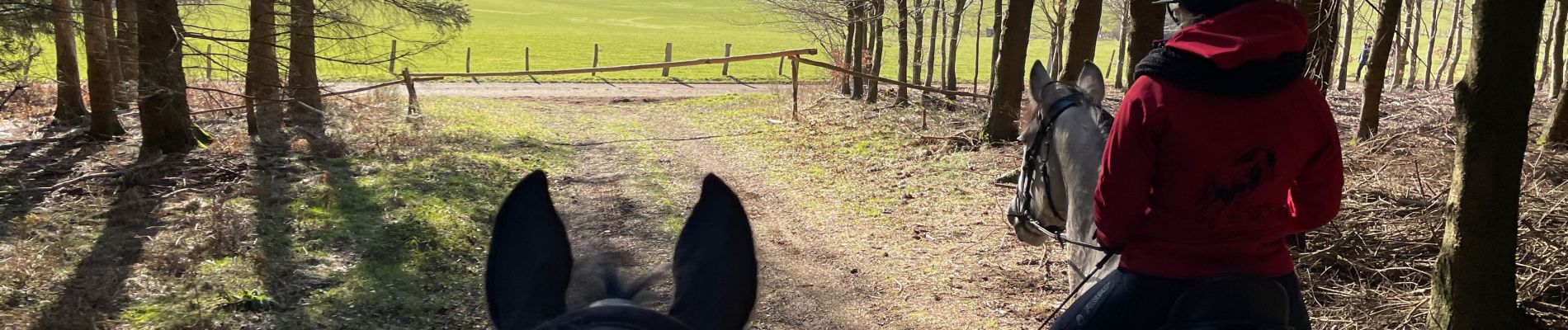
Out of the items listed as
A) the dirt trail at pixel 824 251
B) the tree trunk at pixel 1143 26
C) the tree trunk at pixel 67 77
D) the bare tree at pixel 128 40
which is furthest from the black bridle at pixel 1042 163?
the tree trunk at pixel 67 77

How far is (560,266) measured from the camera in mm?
1370

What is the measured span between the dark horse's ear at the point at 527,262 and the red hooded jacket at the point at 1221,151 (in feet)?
4.70

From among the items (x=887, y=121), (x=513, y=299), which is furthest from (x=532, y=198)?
(x=887, y=121)

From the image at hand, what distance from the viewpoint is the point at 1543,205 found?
184 inches

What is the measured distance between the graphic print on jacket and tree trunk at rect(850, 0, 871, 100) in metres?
16.6

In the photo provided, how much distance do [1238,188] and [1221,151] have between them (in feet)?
0.38

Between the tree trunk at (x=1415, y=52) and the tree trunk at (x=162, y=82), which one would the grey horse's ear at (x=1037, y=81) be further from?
the tree trunk at (x=162, y=82)

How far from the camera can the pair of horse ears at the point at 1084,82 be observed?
3.20m

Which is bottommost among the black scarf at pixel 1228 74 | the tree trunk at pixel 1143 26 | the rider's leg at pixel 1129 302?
the rider's leg at pixel 1129 302

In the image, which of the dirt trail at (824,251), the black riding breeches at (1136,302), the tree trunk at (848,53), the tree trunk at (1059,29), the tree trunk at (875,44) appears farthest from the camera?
the tree trunk at (1059,29)

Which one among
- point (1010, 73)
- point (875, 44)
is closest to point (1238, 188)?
point (1010, 73)

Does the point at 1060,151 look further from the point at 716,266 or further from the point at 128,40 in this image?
the point at 128,40

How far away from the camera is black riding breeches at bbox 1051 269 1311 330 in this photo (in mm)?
2240

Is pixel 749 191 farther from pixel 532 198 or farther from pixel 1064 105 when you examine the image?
pixel 532 198
